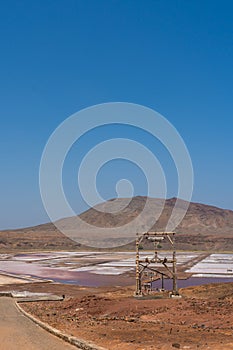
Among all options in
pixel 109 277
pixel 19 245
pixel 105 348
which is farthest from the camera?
pixel 19 245

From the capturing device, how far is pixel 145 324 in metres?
17.1

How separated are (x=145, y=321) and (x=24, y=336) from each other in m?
5.39

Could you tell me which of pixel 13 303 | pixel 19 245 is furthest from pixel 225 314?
pixel 19 245

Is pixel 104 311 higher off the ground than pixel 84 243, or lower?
lower

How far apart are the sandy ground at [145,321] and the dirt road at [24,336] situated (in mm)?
873

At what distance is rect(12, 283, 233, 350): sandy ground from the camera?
1302cm

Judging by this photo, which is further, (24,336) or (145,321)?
(145,321)

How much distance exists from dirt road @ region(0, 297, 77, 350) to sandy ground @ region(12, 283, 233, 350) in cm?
87

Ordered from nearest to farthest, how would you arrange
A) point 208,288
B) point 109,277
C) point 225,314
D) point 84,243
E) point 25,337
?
point 25,337 → point 225,314 → point 208,288 → point 109,277 → point 84,243

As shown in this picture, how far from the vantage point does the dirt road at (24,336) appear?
13060 millimetres

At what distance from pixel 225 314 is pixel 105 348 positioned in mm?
8006

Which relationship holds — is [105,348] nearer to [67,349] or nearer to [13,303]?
[67,349]

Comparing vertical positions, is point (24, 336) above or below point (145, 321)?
below

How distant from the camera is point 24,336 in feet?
48.2
